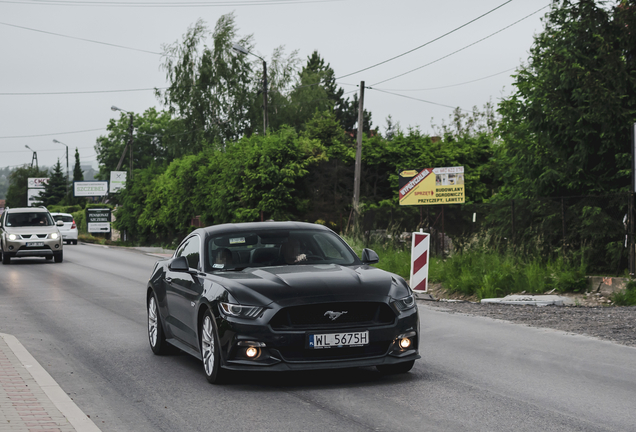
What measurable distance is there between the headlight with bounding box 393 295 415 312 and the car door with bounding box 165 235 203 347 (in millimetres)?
1826

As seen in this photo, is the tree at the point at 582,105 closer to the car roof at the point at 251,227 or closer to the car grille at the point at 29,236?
the car roof at the point at 251,227

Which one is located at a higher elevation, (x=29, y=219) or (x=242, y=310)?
(x=29, y=219)

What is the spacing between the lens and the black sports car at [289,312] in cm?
715

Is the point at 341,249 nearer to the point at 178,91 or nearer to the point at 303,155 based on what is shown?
the point at 303,155

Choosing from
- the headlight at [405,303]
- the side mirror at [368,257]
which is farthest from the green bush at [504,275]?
the headlight at [405,303]

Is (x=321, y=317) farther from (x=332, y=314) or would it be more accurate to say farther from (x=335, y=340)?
(x=335, y=340)

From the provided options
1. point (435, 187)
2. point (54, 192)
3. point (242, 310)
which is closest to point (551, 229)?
point (435, 187)

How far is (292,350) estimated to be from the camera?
23.5 feet

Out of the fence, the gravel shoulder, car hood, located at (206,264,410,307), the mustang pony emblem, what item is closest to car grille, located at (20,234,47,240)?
the fence

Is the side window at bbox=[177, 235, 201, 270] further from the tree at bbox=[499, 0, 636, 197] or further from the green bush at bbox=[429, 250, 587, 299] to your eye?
the tree at bbox=[499, 0, 636, 197]

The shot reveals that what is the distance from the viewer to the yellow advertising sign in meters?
21.9

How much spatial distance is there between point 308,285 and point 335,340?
0.53m

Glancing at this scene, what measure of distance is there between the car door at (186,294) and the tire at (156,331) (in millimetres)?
401

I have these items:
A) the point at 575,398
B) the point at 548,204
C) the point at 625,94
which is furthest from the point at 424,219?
the point at 575,398
